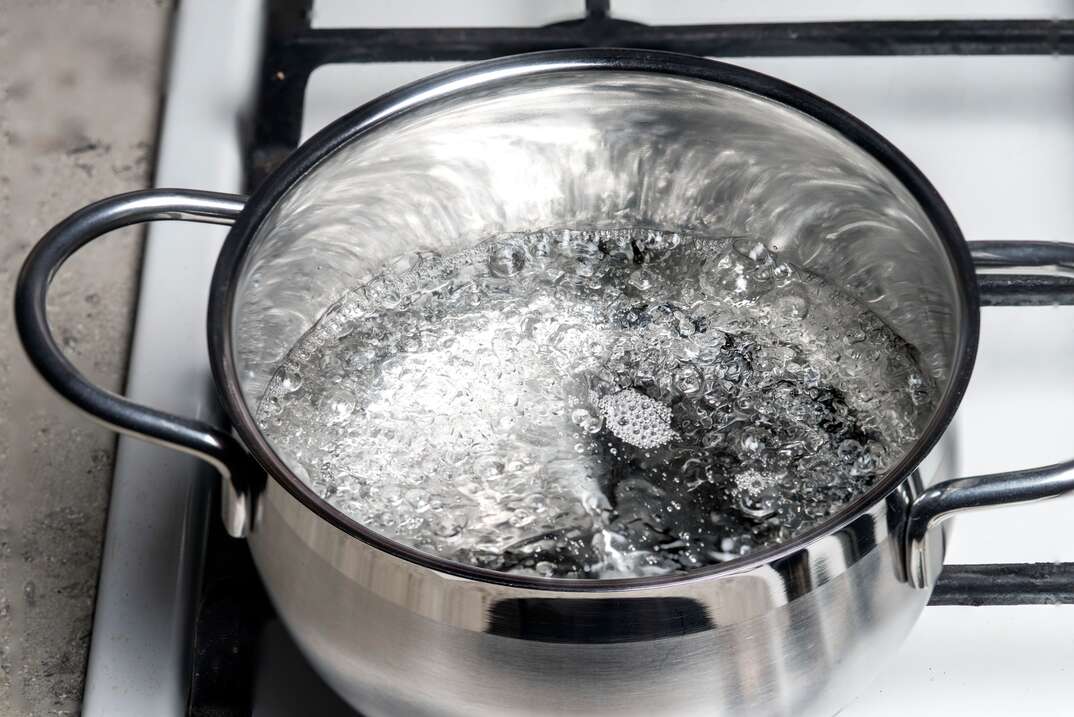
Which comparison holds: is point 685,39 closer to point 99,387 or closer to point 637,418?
point 637,418

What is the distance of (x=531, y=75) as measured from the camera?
41 cm

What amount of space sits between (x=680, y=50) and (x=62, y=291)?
0.27 meters

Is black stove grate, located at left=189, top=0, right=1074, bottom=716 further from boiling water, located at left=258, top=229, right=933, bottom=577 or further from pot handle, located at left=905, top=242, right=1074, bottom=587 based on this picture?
pot handle, located at left=905, top=242, right=1074, bottom=587

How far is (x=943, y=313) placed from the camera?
1.23 feet

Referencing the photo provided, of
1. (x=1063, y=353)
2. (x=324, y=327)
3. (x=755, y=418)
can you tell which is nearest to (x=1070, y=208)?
(x=1063, y=353)

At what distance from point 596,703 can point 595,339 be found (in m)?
0.17

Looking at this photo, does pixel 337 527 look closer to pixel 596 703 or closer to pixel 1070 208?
pixel 596 703

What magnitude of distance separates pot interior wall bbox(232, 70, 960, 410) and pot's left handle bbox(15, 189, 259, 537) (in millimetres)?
34

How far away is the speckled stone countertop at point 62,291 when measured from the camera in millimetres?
432

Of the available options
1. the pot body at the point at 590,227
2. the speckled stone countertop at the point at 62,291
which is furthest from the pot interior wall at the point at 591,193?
the speckled stone countertop at the point at 62,291

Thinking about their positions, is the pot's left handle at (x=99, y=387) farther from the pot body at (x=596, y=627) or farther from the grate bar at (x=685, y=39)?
the grate bar at (x=685, y=39)

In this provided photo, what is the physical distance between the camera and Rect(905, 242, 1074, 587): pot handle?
0.30 m

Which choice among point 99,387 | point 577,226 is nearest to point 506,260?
point 577,226

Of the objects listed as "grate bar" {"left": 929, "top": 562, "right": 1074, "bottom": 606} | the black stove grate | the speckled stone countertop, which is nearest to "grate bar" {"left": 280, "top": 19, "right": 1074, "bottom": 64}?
the black stove grate
